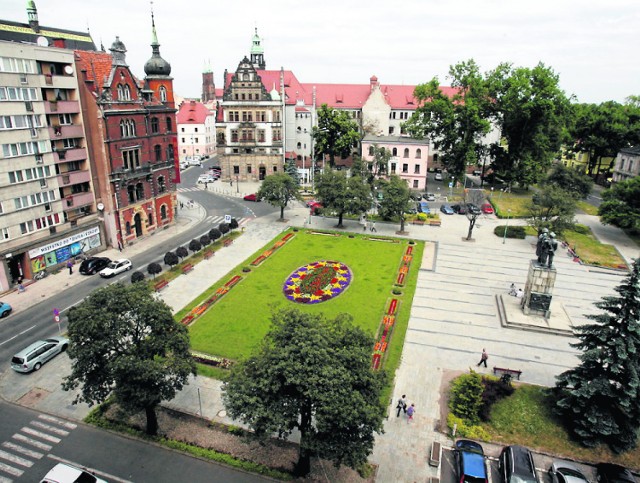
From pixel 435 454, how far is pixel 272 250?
3288 centimetres

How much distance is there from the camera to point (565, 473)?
22.2 metres

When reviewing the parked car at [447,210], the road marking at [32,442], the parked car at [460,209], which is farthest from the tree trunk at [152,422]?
the parked car at [460,209]

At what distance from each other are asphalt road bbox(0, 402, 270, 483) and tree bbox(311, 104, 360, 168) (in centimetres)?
6964

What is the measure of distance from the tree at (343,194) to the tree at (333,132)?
29087 millimetres

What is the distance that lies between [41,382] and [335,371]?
880 inches

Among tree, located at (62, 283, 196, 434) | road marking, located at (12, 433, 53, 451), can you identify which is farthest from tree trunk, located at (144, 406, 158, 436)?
road marking, located at (12, 433, 53, 451)

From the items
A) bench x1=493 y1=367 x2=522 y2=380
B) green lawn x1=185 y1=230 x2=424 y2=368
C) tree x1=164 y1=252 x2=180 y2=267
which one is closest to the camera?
bench x1=493 y1=367 x2=522 y2=380

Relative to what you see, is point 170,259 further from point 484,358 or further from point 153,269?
point 484,358

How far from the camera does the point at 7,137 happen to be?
134 ft

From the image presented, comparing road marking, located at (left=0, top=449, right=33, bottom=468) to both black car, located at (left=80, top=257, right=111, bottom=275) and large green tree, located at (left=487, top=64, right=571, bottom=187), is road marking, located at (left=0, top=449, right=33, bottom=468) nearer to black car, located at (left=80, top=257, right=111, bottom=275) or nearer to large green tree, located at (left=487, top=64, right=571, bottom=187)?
black car, located at (left=80, top=257, right=111, bottom=275)

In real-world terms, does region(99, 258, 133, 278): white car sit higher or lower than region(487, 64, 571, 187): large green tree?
lower

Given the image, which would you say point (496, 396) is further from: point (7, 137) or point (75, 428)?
point (7, 137)

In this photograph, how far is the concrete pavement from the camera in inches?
1026

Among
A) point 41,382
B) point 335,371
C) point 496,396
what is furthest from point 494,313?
point 41,382
